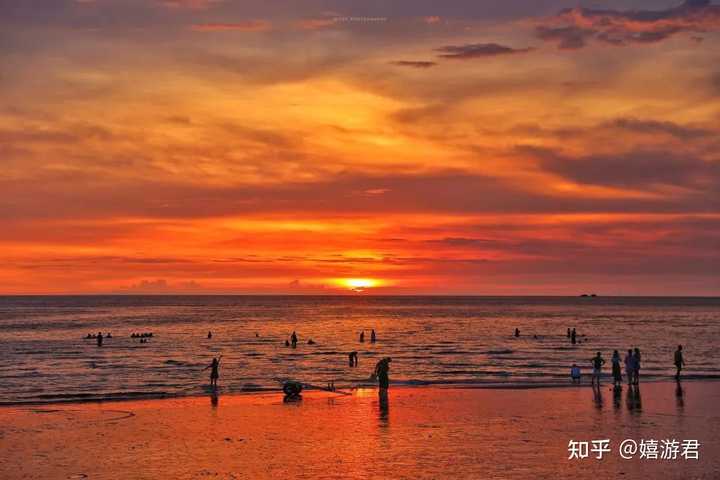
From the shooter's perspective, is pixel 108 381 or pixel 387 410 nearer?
pixel 387 410

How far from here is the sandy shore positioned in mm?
20641

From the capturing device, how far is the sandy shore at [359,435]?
20641 millimetres

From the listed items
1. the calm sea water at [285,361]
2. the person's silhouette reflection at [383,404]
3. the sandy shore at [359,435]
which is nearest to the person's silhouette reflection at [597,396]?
the sandy shore at [359,435]

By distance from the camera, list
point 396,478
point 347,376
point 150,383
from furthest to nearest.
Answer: point 347,376
point 150,383
point 396,478

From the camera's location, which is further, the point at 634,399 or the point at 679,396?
the point at 679,396

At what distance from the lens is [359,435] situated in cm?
2531

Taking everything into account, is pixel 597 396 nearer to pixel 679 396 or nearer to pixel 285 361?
pixel 679 396

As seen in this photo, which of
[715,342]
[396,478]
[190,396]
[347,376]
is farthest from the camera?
[715,342]

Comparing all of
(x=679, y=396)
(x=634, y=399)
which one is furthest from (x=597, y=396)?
(x=679, y=396)

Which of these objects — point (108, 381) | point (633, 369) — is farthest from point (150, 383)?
point (633, 369)

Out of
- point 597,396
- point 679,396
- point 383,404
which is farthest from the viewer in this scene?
point 597,396

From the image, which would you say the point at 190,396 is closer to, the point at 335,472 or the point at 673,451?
the point at 335,472

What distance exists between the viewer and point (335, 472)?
20312 millimetres

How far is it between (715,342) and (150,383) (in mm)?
68336
